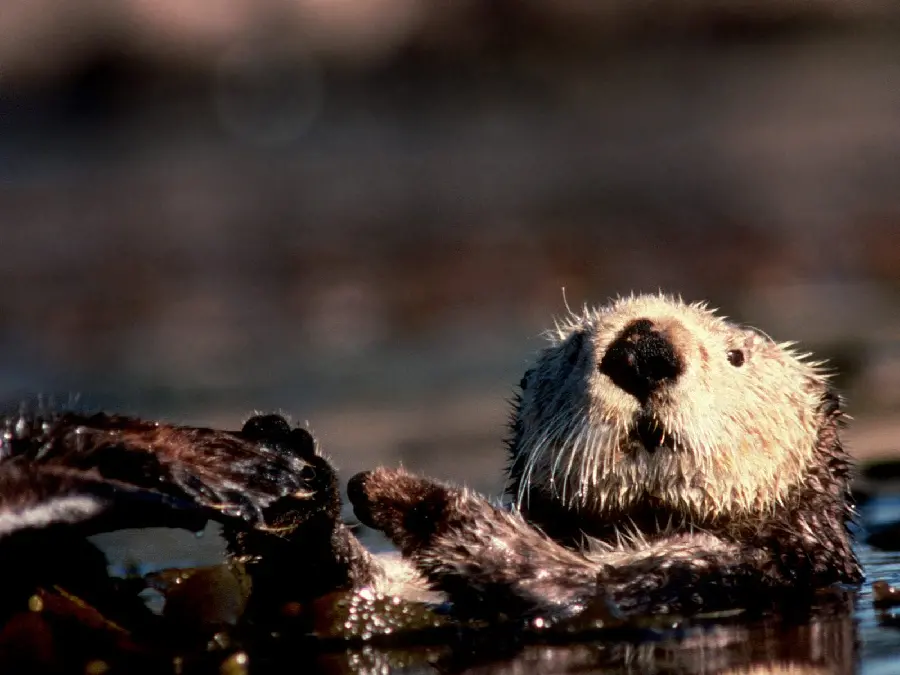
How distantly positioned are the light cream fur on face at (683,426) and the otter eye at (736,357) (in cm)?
2

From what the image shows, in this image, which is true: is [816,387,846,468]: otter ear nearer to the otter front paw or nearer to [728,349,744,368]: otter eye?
[728,349,744,368]: otter eye

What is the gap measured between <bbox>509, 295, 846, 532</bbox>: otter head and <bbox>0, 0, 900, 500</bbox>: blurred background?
290 cm

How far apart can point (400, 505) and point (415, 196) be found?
13330 mm

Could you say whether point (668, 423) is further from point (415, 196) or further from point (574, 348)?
point (415, 196)

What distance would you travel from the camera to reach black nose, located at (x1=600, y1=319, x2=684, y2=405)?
5281 mm

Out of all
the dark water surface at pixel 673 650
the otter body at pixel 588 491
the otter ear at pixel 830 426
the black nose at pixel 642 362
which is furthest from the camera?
the otter ear at pixel 830 426

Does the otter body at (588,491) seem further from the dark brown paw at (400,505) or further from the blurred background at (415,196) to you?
the blurred background at (415,196)

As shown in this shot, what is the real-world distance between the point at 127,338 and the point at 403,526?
31.6 ft

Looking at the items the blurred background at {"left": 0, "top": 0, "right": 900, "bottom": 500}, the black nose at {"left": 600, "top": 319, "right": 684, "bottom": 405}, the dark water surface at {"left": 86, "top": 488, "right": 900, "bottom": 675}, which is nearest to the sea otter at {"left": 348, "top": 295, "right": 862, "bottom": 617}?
the black nose at {"left": 600, "top": 319, "right": 684, "bottom": 405}

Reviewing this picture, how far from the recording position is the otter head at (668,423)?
534 centimetres

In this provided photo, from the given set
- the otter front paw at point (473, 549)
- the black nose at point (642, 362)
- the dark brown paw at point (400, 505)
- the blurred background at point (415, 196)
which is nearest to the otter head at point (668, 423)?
the black nose at point (642, 362)

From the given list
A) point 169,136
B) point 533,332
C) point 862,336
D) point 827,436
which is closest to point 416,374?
point 533,332

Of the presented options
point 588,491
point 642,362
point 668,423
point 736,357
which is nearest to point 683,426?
point 668,423

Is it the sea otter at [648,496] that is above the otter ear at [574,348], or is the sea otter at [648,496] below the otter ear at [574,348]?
below
